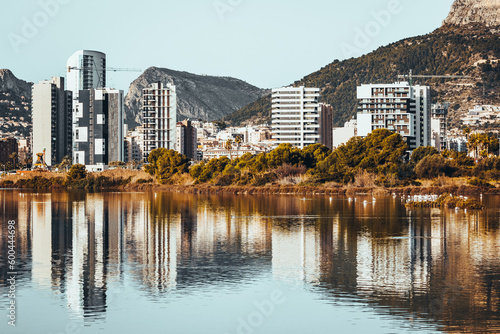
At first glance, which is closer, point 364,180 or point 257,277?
point 257,277

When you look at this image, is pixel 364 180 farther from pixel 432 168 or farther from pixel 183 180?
pixel 183 180

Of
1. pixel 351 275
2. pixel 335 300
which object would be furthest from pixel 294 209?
pixel 335 300

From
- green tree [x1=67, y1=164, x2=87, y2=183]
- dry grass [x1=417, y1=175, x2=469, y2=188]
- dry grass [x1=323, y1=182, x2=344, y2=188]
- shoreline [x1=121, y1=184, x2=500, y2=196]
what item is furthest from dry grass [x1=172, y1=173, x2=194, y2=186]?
dry grass [x1=417, y1=175, x2=469, y2=188]

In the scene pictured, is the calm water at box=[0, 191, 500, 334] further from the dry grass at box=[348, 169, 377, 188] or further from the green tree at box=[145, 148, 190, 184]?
the green tree at box=[145, 148, 190, 184]

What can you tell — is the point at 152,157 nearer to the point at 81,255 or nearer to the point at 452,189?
the point at 452,189

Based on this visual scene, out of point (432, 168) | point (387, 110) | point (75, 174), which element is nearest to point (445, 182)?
point (432, 168)

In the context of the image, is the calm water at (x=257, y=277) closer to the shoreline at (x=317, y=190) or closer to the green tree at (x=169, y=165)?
the shoreline at (x=317, y=190)

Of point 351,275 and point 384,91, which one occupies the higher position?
point 384,91

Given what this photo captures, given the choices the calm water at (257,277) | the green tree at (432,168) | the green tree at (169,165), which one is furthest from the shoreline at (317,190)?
the calm water at (257,277)
